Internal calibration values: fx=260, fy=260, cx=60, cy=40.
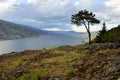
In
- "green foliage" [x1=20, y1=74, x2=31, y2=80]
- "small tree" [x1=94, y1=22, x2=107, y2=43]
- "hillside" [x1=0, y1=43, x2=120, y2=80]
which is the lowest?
"green foliage" [x1=20, y1=74, x2=31, y2=80]

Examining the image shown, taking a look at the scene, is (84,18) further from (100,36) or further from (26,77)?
(26,77)

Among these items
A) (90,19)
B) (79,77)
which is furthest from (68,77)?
(90,19)

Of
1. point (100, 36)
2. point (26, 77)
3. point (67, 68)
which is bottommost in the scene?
point (26, 77)

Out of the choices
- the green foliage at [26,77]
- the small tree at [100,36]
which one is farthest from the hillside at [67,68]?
the small tree at [100,36]

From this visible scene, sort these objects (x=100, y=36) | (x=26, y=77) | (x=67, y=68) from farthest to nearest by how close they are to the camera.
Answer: (x=100, y=36), (x=67, y=68), (x=26, y=77)

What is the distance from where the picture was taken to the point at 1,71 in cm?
3266

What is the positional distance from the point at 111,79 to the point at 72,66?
8218 millimetres

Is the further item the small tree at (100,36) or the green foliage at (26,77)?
the small tree at (100,36)

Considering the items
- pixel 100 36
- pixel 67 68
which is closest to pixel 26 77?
pixel 67 68

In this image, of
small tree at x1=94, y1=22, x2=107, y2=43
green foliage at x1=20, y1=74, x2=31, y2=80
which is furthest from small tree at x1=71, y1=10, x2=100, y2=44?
green foliage at x1=20, y1=74, x2=31, y2=80

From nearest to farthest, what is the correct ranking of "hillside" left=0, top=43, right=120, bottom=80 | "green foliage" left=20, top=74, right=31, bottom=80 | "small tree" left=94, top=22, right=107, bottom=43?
"hillside" left=0, top=43, right=120, bottom=80, "green foliage" left=20, top=74, right=31, bottom=80, "small tree" left=94, top=22, right=107, bottom=43

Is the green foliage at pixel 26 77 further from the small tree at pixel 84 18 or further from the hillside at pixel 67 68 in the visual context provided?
the small tree at pixel 84 18

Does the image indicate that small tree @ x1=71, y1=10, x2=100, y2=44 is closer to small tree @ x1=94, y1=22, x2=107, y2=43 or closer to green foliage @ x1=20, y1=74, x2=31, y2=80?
small tree @ x1=94, y1=22, x2=107, y2=43

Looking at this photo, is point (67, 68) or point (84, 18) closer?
point (67, 68)
